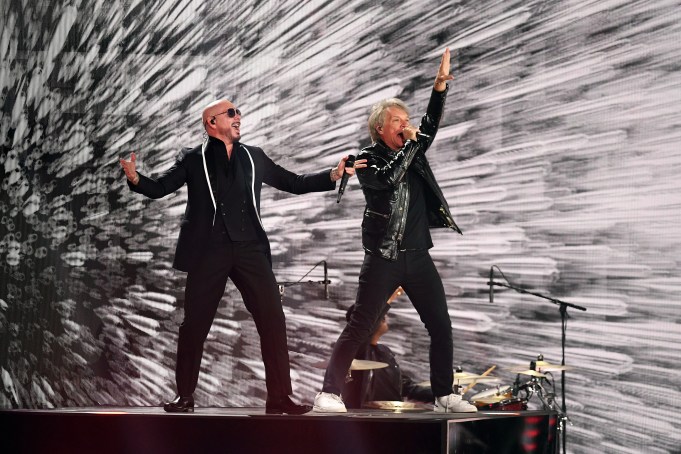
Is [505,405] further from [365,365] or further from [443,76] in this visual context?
[443,76]

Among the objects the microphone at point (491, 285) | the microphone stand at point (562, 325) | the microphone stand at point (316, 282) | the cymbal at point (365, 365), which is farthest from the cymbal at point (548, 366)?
the microphone stand at point (316, 282)

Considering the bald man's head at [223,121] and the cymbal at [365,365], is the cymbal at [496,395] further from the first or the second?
the bald man's head at [223,121]

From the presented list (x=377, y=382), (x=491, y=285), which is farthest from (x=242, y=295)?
(x=491, y=285)

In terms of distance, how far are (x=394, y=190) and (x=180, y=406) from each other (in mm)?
1592

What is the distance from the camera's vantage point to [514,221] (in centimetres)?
673

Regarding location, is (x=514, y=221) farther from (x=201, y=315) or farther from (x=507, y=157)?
(x=201, y=315)

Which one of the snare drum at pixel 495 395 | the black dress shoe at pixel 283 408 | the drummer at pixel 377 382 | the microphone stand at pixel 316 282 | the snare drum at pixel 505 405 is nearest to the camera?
the black dress shoe at pixel 283 408

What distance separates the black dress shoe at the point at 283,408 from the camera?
4238mm

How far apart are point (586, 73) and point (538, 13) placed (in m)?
0.64

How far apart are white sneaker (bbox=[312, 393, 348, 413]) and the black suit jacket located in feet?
2.89

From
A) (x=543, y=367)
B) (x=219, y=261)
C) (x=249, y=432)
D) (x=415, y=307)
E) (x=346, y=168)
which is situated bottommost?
(x=249, y=432)

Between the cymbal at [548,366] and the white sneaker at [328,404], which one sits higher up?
the cymbal at [548,366]

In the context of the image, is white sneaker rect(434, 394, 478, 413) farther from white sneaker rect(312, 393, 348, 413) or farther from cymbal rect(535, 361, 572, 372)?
cymbal rect(535, 361, 572, 372)

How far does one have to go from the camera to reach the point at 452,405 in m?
4.41
